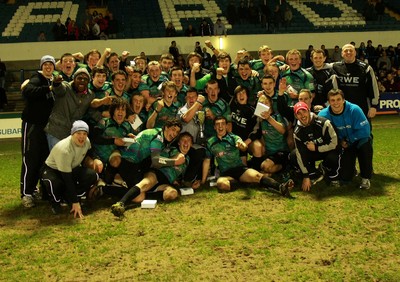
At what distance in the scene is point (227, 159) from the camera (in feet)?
23.4

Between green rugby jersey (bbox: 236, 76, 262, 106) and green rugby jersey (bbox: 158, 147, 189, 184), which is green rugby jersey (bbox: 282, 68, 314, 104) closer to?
Answer: green rugby jersey (bbox: 236, 76, 262, 106)

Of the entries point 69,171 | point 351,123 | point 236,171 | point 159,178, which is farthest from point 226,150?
point 69,171

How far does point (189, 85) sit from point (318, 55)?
2412 millimetres

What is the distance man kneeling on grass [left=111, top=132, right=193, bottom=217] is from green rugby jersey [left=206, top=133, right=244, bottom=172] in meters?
0.49

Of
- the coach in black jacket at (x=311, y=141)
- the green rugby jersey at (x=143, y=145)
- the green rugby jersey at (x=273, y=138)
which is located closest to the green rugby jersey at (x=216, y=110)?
the green rugby jersey at (x=273, y=138)

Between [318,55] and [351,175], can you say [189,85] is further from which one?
[351,175]

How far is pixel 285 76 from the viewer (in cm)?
807

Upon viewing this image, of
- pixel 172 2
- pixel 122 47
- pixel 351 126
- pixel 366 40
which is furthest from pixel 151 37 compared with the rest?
pixel 351 126

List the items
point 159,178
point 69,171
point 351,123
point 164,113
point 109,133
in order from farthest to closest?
point 164,113, point 351,123, point 109,133, point 159,178, point 69,171

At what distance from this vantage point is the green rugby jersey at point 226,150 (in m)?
7.08

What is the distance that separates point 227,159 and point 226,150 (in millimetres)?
157

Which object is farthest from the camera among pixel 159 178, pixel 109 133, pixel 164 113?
pixel 164 113

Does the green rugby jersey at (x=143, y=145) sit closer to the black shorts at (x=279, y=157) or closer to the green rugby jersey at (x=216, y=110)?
the green rugby jersey at (x=216, y=110)

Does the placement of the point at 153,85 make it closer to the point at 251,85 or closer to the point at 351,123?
the point at 251,85
